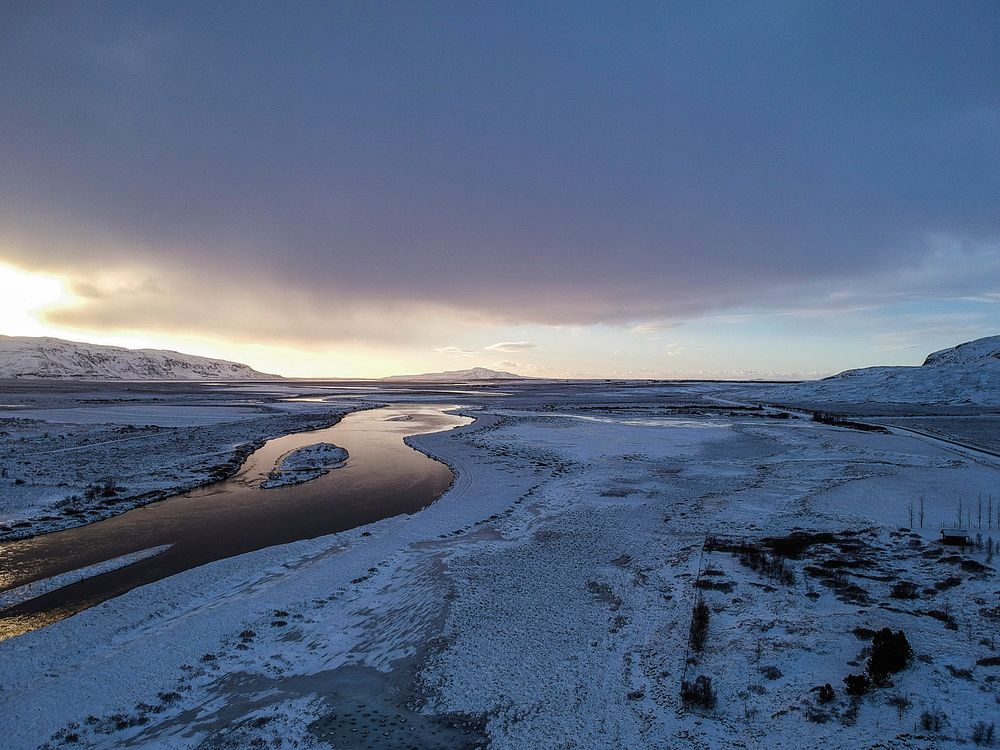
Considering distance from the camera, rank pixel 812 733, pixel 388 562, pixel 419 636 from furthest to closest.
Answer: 1. pixel 388 562
2. pixel 419 636
3. pixel 812 733

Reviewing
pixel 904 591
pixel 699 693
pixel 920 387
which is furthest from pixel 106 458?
pixel 920 387

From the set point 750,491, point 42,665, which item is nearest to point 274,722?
point 42,665

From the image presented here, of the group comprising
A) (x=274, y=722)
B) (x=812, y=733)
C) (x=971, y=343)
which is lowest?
(x=274, y=722)

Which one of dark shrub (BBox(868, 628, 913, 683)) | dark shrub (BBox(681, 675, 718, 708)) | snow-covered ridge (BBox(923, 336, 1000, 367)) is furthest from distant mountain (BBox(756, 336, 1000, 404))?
dark shrub (BBox(681, 675, 718, 708))

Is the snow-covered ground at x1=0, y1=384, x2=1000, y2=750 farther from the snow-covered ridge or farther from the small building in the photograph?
the snow-covered ridge

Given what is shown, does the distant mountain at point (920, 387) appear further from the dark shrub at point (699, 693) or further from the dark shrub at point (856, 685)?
the dark shrub at point (699, 693)

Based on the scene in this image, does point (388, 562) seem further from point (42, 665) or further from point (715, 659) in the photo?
point (715, 659)

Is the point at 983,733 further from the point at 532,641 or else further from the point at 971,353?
the point at 971,353
